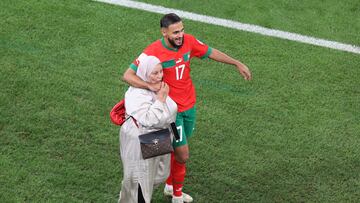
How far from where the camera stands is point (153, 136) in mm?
5281

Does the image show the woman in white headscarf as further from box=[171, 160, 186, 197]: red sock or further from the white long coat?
box=[171, 160, 186, 197]: red sock

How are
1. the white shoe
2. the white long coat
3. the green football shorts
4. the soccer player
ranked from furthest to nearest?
1. the white shoe
2. the green football shorts
3. the soccer player
4. the white long coat

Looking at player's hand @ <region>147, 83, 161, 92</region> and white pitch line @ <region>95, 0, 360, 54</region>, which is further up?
player's hand @ <region>147, 83, 161, 92</region>

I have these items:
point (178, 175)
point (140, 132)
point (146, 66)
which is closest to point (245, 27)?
point (178, 175)

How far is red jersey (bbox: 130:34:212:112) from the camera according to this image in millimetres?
5547

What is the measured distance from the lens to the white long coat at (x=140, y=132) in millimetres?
5230

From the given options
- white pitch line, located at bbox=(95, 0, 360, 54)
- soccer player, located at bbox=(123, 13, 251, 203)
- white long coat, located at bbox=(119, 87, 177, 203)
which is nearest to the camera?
white long coat, located at bbox=(119, 87, 177, 203)

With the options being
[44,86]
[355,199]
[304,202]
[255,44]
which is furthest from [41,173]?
[255,44]

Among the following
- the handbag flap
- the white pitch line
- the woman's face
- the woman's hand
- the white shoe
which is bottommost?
the white shoe

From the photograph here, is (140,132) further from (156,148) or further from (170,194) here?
(170,194)

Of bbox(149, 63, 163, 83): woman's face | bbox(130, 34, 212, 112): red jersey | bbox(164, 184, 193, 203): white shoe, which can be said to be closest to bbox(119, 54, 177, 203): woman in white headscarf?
bbox(149, 63, 163, 83): woman's face

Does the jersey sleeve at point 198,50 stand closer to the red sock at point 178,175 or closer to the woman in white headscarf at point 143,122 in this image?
the woman in white headscarf at point 143,122

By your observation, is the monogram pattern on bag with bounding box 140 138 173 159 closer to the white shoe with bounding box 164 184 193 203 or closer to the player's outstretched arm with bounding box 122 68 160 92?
the player's outstretched arm with bounding box 122 68 160 92

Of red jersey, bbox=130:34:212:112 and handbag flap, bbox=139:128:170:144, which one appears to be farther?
red jersey, bbox=130:34:212:112
